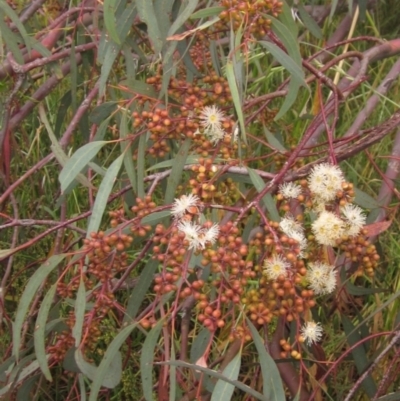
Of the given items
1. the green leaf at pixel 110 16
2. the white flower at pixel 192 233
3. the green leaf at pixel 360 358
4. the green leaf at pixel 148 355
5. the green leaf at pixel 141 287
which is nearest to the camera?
the white flower at pixel 192 233

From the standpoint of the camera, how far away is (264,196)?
3.61 feet

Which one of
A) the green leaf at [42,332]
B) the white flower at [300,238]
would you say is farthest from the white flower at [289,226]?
the green leaf at [42,332]

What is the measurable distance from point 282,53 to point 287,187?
175mm

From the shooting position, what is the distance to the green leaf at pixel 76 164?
1.11 m

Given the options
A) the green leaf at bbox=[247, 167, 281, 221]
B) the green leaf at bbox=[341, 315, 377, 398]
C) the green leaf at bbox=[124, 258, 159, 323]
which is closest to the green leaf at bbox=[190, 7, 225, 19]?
the green leaf at bbox=[247, 167, 281, 221]

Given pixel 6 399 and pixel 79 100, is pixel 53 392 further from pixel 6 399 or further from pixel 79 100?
pixel 79 100

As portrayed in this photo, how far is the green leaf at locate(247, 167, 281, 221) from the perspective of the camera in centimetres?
110

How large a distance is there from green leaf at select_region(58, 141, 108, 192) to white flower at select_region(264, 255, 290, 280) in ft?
1.02

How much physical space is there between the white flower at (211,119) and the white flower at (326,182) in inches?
6.0

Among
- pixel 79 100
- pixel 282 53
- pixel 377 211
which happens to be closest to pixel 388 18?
pixel 79 100

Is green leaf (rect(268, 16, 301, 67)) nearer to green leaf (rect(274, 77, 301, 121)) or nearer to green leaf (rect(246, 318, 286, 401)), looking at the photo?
green leaf (rect(274, 77, 301, 121))

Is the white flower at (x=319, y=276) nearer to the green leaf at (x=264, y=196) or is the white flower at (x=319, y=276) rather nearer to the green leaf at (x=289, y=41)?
the green leaf at (x=264, y=196)

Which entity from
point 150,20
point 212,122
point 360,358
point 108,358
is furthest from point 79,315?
point 360,358

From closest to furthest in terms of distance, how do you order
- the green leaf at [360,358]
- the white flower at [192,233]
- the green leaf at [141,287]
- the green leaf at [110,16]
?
1. the white flower at [192,233]
2. the green leaf at [110,16]
3. the green leaf at [141,287]
4. the green leaf at [360,358]
